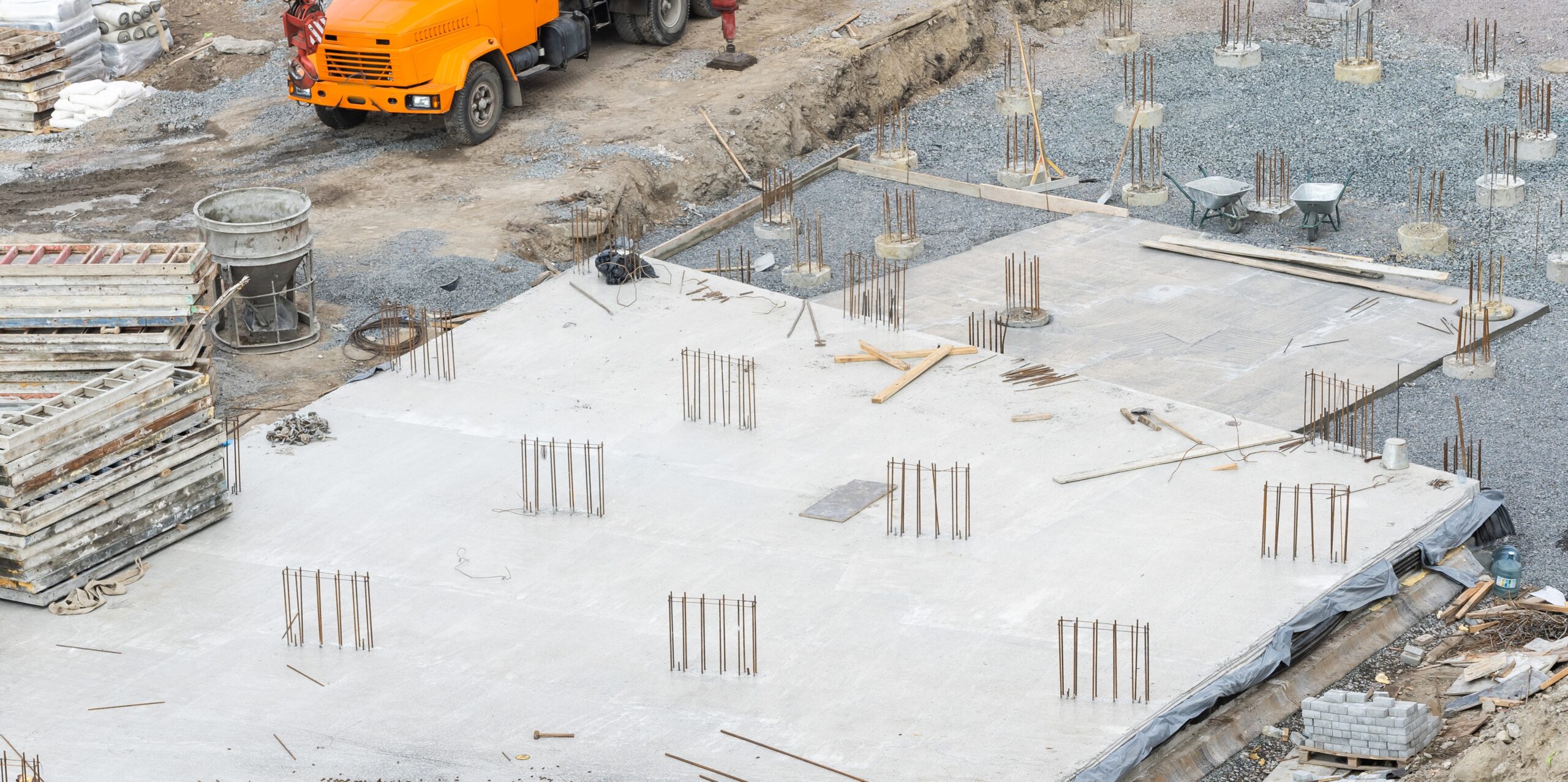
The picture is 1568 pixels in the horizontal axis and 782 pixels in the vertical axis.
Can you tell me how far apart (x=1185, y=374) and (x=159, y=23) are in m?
17.8

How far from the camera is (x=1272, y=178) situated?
2120 cm

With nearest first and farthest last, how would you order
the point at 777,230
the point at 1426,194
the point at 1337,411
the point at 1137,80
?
Answer: the point at 1337,411 → the point at 777,230 → the point at 1426,194 → the point at 1137,80

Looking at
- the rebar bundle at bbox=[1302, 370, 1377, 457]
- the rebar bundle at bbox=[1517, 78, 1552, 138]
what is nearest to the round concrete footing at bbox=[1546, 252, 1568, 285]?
the rebar bundle at bbox=[1517, 78, 1552, 138]

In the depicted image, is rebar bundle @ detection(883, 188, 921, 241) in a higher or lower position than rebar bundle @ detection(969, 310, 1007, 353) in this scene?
higher

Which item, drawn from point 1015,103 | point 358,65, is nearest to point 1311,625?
point 1015,103

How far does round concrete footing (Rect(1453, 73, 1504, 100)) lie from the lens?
2442 cm

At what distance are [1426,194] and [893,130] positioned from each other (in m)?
7.18

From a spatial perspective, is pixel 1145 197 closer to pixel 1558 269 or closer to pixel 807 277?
pixel 807 277

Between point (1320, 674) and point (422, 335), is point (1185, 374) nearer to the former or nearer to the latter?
point (1320, 674)

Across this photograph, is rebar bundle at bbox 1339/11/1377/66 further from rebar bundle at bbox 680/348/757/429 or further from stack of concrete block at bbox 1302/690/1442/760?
stack of concrete block at bbox 1302/690/1442/760

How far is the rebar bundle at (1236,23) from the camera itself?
88.0ft

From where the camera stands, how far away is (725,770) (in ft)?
37.6

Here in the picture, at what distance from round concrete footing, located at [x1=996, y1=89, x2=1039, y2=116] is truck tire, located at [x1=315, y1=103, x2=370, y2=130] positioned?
9068mm

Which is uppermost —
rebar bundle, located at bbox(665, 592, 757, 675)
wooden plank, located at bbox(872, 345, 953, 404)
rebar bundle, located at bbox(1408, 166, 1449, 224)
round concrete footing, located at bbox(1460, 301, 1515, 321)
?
rebar bundle, located at bbox(1408, 166, 1449, 224)
